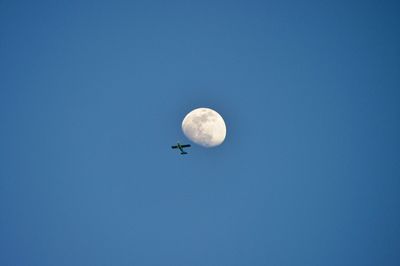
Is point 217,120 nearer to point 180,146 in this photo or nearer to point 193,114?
point 193,114

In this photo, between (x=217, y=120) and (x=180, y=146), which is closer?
(x=180, y=146)

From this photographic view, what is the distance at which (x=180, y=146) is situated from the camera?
99.3 ft

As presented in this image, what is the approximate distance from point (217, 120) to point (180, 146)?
22.7ft

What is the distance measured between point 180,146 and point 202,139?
16.1 feet

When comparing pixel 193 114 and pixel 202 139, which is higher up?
pixel 193 114

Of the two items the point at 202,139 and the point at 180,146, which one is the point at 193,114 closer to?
the point at 202,139

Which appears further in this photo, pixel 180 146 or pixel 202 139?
pixel 202 139

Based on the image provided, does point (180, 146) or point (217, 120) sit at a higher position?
point (217, 120)

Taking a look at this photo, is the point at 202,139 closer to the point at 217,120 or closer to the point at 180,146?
the point at 217,120

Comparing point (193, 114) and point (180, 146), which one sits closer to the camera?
point (180, 146)

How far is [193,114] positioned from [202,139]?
2.99 m

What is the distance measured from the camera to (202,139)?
34.7 metres

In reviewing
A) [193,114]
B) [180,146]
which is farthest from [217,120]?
[180,146]

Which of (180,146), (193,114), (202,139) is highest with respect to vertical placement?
Answer: (193,114)
